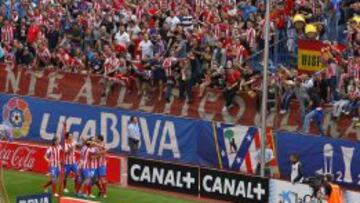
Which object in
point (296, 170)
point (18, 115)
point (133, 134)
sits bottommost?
point (296, 170)

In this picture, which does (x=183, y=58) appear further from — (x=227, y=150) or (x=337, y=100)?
(x=337, y=100)

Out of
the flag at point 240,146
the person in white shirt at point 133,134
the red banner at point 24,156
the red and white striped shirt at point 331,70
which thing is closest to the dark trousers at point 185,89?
the person in white shirt at point 133,134

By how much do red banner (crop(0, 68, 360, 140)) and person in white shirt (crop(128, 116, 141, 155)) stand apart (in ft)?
5.31

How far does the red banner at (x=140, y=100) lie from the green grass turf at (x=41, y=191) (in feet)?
14.8

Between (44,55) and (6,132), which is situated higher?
(44,55)

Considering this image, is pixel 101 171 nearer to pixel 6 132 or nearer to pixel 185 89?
pixel 185 89

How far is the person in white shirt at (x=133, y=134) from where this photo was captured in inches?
1109

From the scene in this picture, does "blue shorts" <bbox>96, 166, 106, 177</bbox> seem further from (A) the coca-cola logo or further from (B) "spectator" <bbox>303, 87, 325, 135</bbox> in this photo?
(B) "spectator" <bbox>303, 87, 325, 135</bbox>

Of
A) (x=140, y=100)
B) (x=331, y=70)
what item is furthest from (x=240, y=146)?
(x=140, y=100)

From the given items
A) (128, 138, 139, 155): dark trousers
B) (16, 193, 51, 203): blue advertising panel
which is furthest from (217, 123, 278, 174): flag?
(16, 193, 51, 203): blue advertising panel

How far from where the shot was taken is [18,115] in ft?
104

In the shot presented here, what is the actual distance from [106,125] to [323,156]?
26.9 ft

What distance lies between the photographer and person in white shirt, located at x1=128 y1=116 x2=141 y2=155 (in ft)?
92.4

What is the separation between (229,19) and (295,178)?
26.1 feet
